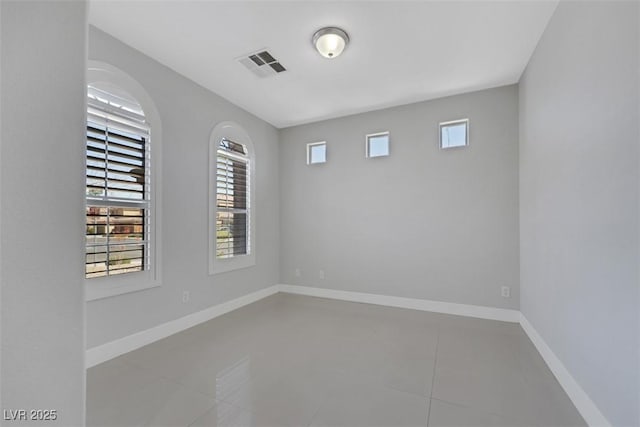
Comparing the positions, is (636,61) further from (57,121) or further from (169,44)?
(169,44)

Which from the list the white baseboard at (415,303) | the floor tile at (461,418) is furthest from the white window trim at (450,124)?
the floor tile at (461,418)

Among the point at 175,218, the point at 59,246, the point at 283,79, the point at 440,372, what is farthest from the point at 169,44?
the point at 440,372

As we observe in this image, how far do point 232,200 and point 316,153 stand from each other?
1.63m

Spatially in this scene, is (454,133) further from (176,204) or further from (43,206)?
(43,206)

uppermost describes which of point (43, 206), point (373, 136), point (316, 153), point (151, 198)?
point (373, 136)

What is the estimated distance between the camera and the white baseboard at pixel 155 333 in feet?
7.63

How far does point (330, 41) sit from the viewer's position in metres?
2.44

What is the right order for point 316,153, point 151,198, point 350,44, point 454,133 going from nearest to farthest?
1. point 350,44
2. point 151,198
3. point 454,133
4. point 316,153

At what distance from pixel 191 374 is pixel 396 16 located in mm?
3322

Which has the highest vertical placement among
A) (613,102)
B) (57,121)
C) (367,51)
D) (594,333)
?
(367,51)

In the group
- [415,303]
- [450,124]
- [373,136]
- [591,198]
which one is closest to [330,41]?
[373,136]

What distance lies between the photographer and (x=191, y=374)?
7.11 ft

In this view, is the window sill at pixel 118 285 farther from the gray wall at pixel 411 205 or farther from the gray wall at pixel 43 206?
the gray wall at pixel 411 205

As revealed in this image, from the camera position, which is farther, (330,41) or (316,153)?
(316,153)
